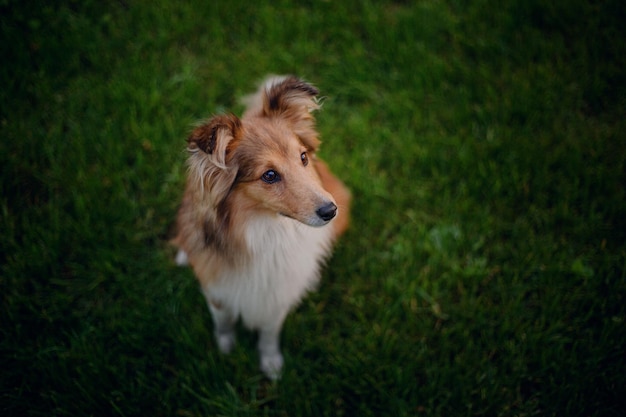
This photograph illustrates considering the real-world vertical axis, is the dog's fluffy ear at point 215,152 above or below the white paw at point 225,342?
above

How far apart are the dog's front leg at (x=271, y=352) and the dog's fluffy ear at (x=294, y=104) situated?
1.18m

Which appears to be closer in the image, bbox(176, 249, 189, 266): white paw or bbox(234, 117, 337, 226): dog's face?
bbox(234, 117, 337, 226): dog's face

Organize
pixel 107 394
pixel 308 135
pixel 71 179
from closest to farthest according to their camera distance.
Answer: pixel 308 135, pixel 107 394, pixel 71 179

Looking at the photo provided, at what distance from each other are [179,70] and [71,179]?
55.0 inches

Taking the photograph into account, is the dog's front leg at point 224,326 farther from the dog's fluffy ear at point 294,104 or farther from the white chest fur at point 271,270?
the dog's fluffy ear at point 294,104

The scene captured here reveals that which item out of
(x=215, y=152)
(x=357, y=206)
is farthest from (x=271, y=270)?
(x=357, y=206)

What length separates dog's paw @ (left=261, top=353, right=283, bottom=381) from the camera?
2.75m

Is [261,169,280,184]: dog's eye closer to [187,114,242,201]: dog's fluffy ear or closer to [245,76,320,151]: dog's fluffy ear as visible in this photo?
[187,114,242,201]: dog's fluffy ear

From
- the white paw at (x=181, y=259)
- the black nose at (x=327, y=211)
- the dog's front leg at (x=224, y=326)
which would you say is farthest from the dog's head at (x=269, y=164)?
the white paw at (x=181, y=259)

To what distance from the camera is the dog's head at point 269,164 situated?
2025mm

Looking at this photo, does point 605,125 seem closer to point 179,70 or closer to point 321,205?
point 321,205

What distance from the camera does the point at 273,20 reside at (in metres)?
4.17

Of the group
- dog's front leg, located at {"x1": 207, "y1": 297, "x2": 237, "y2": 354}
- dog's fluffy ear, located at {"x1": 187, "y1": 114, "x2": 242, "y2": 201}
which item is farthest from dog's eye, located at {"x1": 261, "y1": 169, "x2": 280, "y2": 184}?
dog's front leg, located at {"x1": 207, "y1": 297, "x2": 237, "y2": 354}

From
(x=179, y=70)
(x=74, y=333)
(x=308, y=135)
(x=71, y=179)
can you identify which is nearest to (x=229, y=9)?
(x=179, y=70)
